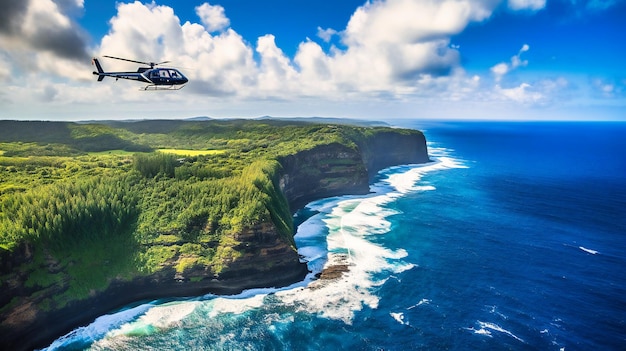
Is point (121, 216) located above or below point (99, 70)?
below

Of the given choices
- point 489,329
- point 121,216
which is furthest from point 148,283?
point 489,329

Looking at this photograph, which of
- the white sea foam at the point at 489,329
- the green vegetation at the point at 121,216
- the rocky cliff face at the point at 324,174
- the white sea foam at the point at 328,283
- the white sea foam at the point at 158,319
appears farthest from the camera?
the rocky cliff face at the point at 324,174

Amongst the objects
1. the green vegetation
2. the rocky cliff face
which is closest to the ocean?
the green vegetation

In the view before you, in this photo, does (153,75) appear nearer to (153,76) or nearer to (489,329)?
(153,76)

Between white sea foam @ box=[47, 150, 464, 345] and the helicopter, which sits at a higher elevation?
the helicopter

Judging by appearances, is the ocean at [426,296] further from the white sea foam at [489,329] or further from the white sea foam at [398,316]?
the white sea foam at [398,316]

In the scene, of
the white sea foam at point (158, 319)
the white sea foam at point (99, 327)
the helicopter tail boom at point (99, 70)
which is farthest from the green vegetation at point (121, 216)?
the helicopter tail boom at point (99, 70)

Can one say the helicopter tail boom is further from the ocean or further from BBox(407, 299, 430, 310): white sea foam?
BBox(407, 299, 430, 310): white sea foam

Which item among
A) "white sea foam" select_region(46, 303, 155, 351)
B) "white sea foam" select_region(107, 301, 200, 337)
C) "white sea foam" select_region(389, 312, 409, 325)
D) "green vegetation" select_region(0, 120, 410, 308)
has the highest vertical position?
"green vegetation" select_region(0, 120, 410, 308)

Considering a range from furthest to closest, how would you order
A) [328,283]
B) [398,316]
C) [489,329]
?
[328,283], [398,316], [489,329]
